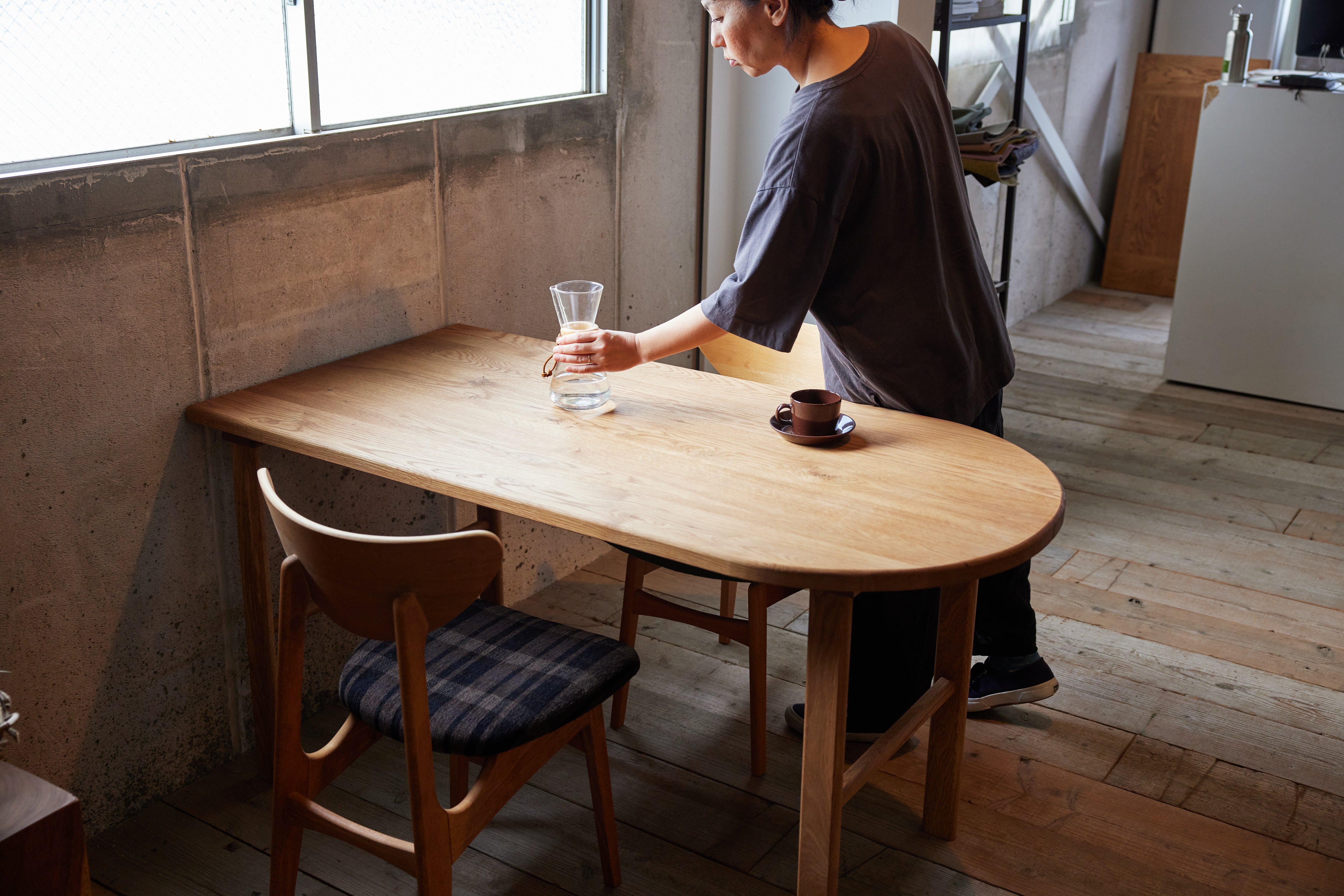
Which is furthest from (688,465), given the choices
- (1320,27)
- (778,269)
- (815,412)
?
(1320,27)

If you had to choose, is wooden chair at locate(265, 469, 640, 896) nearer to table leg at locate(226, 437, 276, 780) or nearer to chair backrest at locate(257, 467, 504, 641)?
chair backrest at locate(257, 467, 504, 641)

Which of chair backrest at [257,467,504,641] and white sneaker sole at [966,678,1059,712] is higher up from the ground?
chair backrest at [257,467,504,641]

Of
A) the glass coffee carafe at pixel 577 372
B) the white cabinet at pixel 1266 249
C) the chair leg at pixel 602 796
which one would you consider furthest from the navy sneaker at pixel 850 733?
the white cabinet at pixel 1266 249

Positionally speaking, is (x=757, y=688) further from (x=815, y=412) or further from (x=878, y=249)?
(x=878, y=249)

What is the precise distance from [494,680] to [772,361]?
94 cm

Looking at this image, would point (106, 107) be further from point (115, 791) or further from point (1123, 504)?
point (1123, 504)

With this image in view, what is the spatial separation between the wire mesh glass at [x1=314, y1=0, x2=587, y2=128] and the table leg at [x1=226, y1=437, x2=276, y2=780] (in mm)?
660

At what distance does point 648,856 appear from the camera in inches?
79.5

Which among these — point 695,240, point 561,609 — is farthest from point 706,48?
point 561,609

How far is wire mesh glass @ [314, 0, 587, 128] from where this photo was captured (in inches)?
86.5

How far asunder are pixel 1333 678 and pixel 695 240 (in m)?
1.83

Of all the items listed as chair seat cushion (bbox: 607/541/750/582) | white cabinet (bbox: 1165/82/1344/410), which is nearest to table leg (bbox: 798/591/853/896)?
chair seat cushion (bbox: 607/541/750/582)

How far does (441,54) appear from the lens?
7.93 ft

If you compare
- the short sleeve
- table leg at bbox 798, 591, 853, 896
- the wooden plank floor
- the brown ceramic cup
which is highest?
the short sleeve
